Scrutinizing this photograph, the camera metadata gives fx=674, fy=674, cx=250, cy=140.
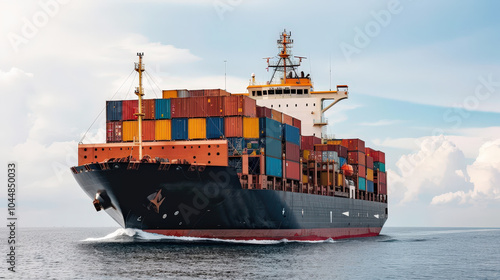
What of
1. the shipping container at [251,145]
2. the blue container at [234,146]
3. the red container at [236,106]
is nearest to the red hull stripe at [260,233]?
the blue container at [234,146]

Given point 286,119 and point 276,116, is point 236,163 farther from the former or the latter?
point 286,119

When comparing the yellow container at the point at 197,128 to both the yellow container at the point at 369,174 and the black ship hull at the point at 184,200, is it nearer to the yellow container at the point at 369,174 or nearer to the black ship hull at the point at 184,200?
the black ship hull at the point at 184,200

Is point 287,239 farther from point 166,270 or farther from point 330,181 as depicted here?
point 166,270

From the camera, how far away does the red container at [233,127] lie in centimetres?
4525

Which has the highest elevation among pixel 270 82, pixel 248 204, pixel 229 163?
pixel 270 82

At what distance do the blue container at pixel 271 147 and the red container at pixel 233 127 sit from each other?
5.34 ft

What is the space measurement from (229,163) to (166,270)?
1410 cm

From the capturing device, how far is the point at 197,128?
45.4m

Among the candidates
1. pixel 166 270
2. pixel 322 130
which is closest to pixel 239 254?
pixel 166 270

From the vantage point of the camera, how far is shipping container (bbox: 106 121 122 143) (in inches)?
1829

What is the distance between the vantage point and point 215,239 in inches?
1714

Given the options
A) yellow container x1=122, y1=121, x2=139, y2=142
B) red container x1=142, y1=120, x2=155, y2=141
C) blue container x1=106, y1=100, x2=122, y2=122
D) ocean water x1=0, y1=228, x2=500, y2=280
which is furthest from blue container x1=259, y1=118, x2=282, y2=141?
blue container x1=106, y1=100, x2=122, y2=122

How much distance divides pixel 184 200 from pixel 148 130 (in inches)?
265

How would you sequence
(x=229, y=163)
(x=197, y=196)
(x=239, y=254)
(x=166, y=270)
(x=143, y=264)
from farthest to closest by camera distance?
1. (x=229, y=163)
2. (x=197, y=196)
3. (x=239, y=254)
4. (x=143, y=264)
5. (x=166, y=270)
